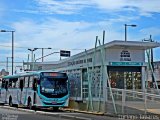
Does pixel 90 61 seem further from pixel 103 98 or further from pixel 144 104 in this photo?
pixel 144 104

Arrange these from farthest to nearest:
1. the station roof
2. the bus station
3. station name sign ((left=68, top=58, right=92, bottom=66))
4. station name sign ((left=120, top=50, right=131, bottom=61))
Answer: station name sign ((left=68, top=58, right=92, bottom=66))
station name sign ((left=120, top=50, right=131, bottom=61))
the station roof
the bus station

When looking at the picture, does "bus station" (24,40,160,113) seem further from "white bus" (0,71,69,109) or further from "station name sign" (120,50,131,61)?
"white bus" (0,71,69,109)

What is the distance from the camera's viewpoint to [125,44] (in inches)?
1213

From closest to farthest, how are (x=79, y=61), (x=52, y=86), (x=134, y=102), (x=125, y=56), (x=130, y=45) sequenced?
1. (x=134, y=102)
2. (x=52, y=86)
3. (x=130, y=45)
4. (x=125, y=56)
5. (x=79, y=61)

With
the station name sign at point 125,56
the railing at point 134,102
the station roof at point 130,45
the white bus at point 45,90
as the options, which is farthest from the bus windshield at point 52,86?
the railing at point 134,102

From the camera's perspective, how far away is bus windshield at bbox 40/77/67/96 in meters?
29.7

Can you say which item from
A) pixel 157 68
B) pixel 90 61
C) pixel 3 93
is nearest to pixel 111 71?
pixel 90 61

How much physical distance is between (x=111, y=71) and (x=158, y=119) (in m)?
10.6

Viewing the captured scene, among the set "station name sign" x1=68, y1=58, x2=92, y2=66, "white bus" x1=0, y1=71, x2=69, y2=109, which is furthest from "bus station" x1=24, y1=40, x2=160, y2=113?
"white bus" x1=0, y1=71, x2=69, y2=109

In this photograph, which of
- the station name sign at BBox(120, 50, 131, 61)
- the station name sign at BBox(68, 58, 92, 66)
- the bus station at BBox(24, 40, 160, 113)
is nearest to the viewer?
the bus station at BBox(24, 40, 160, 113)

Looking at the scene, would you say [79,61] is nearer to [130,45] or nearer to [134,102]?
[130,45]

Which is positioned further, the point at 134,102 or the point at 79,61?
the point at 79,61

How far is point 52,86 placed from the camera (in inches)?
1184

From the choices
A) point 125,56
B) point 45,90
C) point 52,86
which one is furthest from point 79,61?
point 45,90
